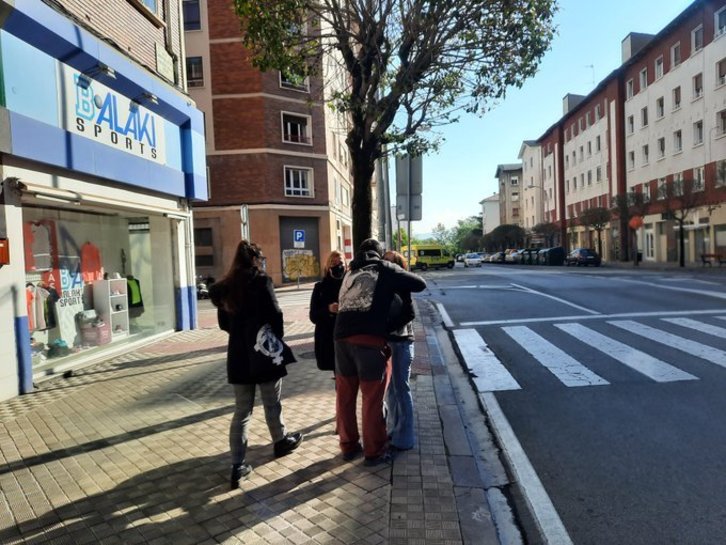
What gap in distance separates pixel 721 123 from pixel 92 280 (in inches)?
1378

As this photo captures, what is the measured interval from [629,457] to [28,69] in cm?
774

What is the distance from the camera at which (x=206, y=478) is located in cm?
389

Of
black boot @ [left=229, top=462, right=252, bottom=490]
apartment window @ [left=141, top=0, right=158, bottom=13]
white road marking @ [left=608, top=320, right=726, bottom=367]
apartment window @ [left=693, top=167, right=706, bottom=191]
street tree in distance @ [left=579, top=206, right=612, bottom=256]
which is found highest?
apartment window @ [left=141, top=0, right=158, bottom=13]

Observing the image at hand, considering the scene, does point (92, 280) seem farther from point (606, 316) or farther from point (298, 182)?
point (298, 182)

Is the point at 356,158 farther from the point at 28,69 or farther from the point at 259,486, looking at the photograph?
the point at 259,486

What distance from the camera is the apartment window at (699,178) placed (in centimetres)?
3126

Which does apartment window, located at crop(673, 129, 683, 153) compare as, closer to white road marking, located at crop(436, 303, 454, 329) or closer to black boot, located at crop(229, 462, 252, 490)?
white road marking, located at crop(436, 303, 454, 329)

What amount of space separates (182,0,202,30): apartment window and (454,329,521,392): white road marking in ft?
85.2

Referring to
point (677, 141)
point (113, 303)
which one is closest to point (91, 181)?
point (113, 303)

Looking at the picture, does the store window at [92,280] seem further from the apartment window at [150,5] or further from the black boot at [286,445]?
the black boot at [286,445]

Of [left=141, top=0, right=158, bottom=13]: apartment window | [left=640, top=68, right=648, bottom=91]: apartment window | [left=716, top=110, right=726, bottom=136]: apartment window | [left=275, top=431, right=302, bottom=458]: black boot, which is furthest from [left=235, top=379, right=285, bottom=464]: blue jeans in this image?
[left=640, top=68, right=648, bottom=91]: apartment window

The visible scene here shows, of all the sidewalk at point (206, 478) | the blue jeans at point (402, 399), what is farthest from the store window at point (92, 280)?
the blue jeans at point (402, 399)

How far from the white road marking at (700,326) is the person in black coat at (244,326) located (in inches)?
317

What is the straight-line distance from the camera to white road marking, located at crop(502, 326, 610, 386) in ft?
21.6
